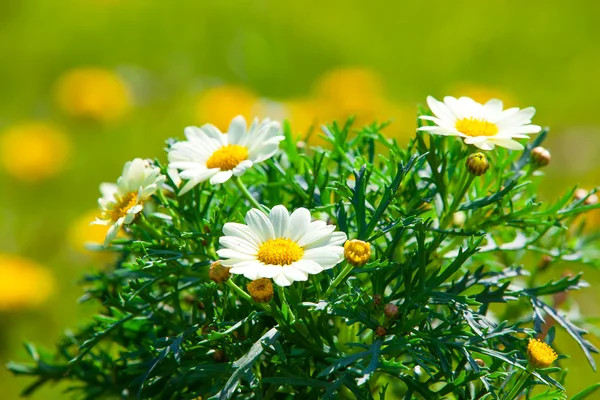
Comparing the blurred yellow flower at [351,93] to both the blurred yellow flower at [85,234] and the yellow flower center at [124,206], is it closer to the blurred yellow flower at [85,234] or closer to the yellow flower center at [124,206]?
the blurred yellow flower at [85,234]

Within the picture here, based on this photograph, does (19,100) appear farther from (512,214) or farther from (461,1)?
(512,214)

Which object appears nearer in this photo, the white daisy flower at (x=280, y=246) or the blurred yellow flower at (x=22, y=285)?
the white daisy flower at (x=280, y=246)

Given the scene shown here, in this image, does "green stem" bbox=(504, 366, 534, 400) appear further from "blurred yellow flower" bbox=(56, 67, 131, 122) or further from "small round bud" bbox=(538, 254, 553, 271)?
"blurred yellow flower" bbox=(56, 67, 131, 122)

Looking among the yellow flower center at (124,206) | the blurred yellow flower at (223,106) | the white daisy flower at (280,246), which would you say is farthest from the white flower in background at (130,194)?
the blurred yellow flower at (223,106)

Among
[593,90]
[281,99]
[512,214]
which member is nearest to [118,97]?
[281,99]

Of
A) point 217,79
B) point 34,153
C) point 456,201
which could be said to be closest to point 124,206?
point 456,201
